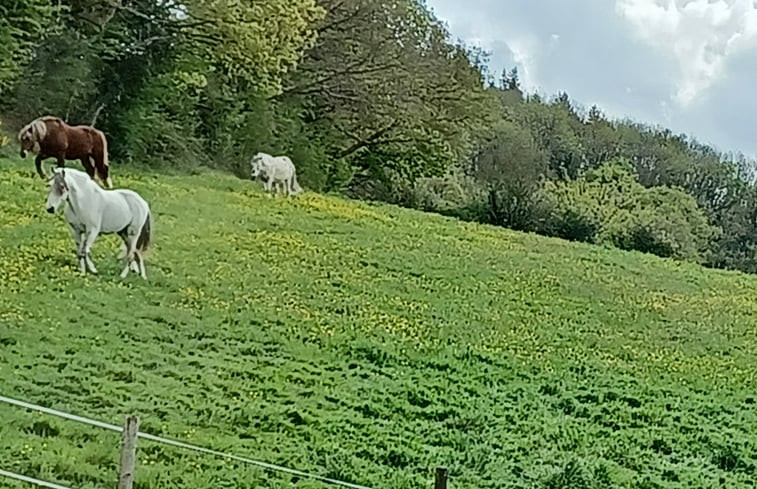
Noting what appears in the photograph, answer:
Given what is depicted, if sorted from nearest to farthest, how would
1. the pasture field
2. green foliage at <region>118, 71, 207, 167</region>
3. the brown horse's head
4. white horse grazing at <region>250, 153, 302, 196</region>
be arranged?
1. the pasture field
2. the brown horse's head
3. green foliage at <region>118, 71, 207, 167</region>
4. white horse grazing at <region>250, 153, 302, 196</region>

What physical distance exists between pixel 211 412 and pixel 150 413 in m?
0.46

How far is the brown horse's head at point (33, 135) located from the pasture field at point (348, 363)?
1.24ft

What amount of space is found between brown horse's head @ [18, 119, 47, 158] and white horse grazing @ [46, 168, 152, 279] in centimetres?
498

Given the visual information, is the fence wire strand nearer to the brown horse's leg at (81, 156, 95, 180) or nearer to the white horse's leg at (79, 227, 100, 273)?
the white horse's leg at (79, 227, 100, 273)

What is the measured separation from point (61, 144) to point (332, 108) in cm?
1078

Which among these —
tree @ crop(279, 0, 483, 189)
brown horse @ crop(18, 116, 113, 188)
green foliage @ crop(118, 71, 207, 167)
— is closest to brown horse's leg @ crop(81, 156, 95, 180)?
brown horse @ crop(18, 116, 113, 188)

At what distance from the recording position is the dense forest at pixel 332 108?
1923 centimetres

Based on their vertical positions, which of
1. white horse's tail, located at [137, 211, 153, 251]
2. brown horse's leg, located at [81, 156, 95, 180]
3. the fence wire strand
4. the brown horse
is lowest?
the fence wire strand

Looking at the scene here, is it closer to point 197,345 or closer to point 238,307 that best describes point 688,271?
point 238,307

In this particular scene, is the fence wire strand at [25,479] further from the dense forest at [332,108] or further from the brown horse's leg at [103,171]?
the dense forest at [332,108]

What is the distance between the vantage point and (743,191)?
141 feet

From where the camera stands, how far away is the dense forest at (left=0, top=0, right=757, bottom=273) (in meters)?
19.2

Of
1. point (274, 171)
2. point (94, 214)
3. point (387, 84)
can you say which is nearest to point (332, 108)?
point (387, 84)

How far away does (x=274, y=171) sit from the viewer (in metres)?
20.2
